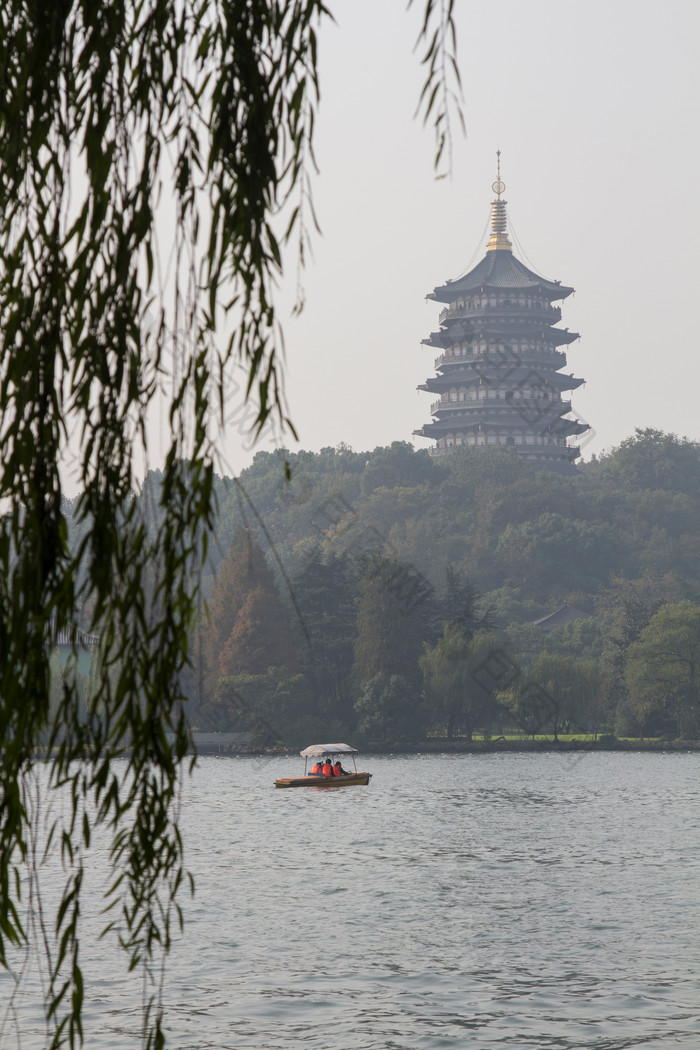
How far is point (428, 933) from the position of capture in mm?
14992

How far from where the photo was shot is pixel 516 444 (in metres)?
78.4

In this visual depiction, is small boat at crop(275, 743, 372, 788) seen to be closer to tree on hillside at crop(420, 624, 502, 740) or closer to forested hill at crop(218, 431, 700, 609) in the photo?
tree on hillside at crop(420, 624, 502, 740)

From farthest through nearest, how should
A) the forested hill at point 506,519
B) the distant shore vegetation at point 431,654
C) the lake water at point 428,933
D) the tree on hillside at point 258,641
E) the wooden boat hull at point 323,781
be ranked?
the forested hill at point 506,519 < the tree on hillside at point 258,641 < the distant shore vegetation at point 431,654 < the wooden boat hull at point 323,781 < the lake water at point 428,933

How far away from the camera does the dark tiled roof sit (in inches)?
3125

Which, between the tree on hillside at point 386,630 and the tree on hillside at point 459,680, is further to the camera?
the tree on hillside at point 386,630

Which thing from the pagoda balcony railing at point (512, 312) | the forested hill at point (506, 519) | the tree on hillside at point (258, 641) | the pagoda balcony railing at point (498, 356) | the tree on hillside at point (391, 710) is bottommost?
the tree on hillside at point (391, 710)

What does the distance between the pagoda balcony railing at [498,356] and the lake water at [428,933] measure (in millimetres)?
50049

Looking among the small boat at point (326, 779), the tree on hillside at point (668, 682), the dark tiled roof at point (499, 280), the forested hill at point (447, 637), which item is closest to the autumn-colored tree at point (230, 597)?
the forested hill at point (447, 637)

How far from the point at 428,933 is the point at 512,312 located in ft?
221

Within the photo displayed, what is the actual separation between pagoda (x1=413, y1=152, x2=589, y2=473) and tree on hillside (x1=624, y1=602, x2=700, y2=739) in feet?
109

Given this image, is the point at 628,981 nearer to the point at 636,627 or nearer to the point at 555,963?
the point at 555,963

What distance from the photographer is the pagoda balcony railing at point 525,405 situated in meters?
77.5

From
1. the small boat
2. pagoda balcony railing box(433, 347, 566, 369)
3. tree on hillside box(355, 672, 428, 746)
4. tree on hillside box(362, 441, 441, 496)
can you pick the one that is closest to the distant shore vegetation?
tree on hillside box(355, 672, 428, 746)

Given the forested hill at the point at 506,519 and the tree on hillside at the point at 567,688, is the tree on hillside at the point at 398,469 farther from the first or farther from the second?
the tree on hillside at the point at 567,688
